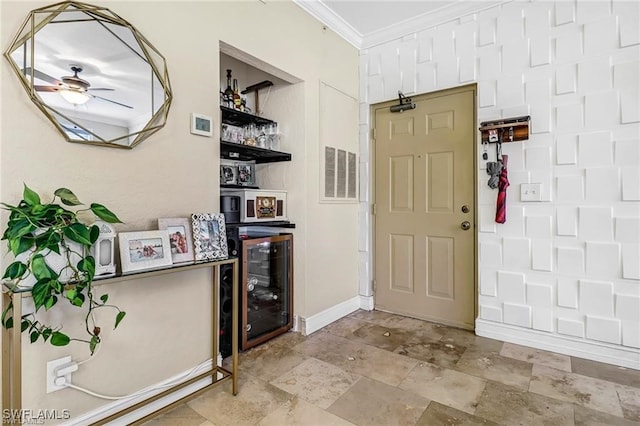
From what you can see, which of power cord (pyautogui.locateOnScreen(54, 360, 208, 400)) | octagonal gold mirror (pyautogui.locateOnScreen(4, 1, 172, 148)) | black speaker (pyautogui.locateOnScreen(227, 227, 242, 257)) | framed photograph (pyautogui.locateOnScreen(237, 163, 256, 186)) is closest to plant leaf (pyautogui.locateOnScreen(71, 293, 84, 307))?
power cord (pyautogui.locateOnScreen(54, 360, 208, 400))

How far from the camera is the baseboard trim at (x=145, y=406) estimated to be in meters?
1.58

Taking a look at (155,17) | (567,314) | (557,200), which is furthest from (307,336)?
(155,17)

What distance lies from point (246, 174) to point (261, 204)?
1.71 feet

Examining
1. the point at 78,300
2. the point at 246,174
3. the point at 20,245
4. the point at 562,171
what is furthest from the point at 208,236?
the point at 562,171

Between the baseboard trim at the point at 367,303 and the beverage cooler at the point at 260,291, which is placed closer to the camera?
the beverage cooler at the point at 260,291

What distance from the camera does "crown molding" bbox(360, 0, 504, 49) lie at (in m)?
2.80

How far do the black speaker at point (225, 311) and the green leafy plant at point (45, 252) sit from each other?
102 cm

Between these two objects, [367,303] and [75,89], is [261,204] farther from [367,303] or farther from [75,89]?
[367,303]

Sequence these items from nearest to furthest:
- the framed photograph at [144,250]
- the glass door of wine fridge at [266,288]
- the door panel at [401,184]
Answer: the framed photograph at [144,250]
the glass door of wine fridge at [266,288]
the door panel at [401,184]

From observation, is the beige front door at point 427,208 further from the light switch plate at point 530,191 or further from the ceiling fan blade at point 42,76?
the ceiling fan blade at point 42,76

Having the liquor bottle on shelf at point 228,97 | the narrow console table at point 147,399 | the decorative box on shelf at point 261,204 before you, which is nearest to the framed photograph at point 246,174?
the decorative box on shelf at point 261,204

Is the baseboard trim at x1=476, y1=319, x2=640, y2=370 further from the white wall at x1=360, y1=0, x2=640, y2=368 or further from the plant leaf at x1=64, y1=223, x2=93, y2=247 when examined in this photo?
the plant leaf at x1=64, y1=223, x2=93, y2=247

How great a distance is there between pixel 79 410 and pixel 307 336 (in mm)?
1611

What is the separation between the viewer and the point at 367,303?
351 centimetres
